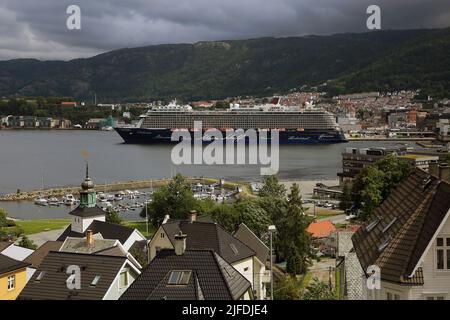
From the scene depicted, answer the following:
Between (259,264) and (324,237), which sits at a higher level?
(259,264)

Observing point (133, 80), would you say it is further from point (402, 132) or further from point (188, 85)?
point (402, 132)

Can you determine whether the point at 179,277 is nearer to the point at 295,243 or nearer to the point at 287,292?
the point at 287,292

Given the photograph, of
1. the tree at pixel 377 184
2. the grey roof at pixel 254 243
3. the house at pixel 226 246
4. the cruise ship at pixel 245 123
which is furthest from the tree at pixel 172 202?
the cruise ship at pixel 245 123

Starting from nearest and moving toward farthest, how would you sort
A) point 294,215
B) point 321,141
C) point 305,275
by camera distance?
1. point 305,275
2. point 294,215
3. point 321,141

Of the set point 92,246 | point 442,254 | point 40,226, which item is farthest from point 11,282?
point 40,226

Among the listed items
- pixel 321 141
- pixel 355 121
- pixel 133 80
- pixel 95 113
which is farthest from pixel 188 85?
pixel 321 141

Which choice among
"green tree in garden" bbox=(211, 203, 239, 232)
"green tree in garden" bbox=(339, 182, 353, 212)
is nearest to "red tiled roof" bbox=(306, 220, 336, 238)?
"green tree in garden" bbox=(211, 203, 239, 232)
